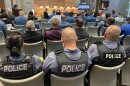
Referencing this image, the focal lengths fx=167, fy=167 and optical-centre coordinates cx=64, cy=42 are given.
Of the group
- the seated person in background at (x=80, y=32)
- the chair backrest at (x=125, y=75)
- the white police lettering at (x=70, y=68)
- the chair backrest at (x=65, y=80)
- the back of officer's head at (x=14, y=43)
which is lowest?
the chair backrest at (x=125, y=75)

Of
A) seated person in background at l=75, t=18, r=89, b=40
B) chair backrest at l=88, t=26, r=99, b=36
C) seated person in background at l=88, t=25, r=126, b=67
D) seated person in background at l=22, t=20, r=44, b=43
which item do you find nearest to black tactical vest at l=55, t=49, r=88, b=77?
seated person in background at l=88, t=25, r=126, b=67

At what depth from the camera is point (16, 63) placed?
5.69ft

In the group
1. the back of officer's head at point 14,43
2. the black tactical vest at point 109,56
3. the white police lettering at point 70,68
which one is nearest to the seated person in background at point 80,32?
the black tactical vest at point 109,56

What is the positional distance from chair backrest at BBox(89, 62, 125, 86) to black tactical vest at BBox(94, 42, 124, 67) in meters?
0.12

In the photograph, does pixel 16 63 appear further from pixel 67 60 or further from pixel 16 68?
pixel 67 60

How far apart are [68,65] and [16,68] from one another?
1.77ft

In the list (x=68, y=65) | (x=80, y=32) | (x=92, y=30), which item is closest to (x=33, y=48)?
(x=80, y=32)

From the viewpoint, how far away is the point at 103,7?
50.2 ft

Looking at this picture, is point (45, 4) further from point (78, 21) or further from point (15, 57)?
point (15, 57)

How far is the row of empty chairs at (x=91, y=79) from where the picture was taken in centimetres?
161

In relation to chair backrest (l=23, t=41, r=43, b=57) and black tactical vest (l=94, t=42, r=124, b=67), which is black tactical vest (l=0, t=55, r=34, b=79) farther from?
chair backrest (l=23, t=41, r=43, b=57)

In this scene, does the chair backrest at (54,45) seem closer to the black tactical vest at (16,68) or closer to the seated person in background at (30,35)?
the seated person in background at (30,35)

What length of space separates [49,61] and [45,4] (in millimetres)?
14406

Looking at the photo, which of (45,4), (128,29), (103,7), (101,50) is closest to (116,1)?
(103,7)
